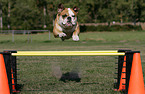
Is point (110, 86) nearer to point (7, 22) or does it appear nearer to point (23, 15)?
point (23, 15)

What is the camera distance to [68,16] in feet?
19.0

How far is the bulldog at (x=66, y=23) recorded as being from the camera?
579 cm

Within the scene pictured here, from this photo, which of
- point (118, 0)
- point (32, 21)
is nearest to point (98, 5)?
point (118, 0)

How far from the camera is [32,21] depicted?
6562 cm

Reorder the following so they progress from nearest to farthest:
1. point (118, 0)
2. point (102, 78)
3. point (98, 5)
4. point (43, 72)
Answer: point (102, 78), point (43, 72), point (118, 0), point (98, 5)

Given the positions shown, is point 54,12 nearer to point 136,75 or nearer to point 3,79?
point 3,79

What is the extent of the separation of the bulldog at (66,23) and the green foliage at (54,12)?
4682 centimetres

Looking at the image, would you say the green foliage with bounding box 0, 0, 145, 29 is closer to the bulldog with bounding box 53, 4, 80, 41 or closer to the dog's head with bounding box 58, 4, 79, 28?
the bulldog with bounding box 53, 4, 80, 41

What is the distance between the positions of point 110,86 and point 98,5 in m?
95.8

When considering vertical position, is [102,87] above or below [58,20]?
below

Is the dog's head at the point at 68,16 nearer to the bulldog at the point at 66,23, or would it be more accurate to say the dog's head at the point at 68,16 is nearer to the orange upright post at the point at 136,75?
the bulldog at the point at 66,23

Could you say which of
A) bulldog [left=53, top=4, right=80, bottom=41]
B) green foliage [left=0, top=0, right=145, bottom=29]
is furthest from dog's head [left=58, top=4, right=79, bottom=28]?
green foliage [left=0, top=0, right=145, bottom=29]

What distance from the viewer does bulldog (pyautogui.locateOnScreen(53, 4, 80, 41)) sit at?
5.79 metres

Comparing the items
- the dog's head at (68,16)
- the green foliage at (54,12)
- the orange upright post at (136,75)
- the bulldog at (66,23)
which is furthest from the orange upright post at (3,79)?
the green foliage at (54,12)
